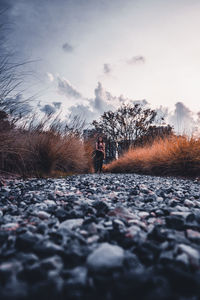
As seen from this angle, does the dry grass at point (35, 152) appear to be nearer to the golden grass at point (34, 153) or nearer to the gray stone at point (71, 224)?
the golden grass at point (34, 153)

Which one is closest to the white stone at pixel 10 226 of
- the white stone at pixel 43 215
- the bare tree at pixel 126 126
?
the white stone at pixel 43 215

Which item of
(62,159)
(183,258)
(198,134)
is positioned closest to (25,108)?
(62,159)

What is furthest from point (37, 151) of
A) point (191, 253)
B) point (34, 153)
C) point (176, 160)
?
point (176, 160)

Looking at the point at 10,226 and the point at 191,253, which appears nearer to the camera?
the point at 191,253

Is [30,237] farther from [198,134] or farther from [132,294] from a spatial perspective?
[198,134]

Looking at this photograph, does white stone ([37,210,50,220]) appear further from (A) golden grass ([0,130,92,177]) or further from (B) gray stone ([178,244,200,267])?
(A) golden grass ([0,130,92,177])

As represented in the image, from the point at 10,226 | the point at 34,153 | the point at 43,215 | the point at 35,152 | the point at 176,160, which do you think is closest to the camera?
the point at 10,226

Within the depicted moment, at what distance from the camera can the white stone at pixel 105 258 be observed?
647 mm

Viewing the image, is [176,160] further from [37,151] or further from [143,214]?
[143,214]

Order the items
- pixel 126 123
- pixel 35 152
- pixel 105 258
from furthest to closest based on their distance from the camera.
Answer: pixel 126 123 → pixel 35 152 → pixel 105 258

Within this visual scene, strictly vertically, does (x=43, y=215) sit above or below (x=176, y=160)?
below

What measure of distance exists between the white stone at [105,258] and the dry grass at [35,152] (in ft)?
7.29

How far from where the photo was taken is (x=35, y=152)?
3.84 m

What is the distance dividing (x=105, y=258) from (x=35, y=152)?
3.51 metres
